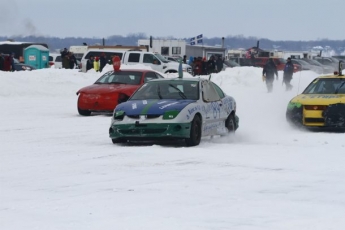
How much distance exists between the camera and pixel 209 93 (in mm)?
16031

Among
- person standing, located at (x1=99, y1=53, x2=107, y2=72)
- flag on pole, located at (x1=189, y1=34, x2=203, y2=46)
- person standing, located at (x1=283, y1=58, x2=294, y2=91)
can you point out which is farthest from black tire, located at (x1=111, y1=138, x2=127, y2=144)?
flag on pole, located at (x1=189, y1=34, x2=203, y2=46)

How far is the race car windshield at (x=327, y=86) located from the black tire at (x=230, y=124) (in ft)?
10.4

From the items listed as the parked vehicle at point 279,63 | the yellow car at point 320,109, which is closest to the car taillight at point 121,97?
the yellow car at point 320,109

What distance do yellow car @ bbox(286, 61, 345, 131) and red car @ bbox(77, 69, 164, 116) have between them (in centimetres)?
508

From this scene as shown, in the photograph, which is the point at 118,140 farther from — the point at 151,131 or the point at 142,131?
the point at 151,131

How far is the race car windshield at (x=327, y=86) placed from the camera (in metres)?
19.0

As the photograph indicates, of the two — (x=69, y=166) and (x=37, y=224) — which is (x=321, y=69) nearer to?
(x=69, y=166)

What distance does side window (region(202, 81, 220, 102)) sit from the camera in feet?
51.5

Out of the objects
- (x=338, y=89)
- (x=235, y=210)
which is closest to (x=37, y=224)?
(x=235, y=210)

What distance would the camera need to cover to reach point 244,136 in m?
17.0

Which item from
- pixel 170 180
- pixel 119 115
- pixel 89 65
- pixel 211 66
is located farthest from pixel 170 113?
pixel 211 66

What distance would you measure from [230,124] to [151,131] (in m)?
2.65

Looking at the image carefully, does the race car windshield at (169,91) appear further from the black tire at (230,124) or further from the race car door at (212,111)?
the black tire at (230,124)

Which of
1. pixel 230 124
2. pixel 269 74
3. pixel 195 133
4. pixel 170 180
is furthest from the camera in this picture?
pixel 269 74
